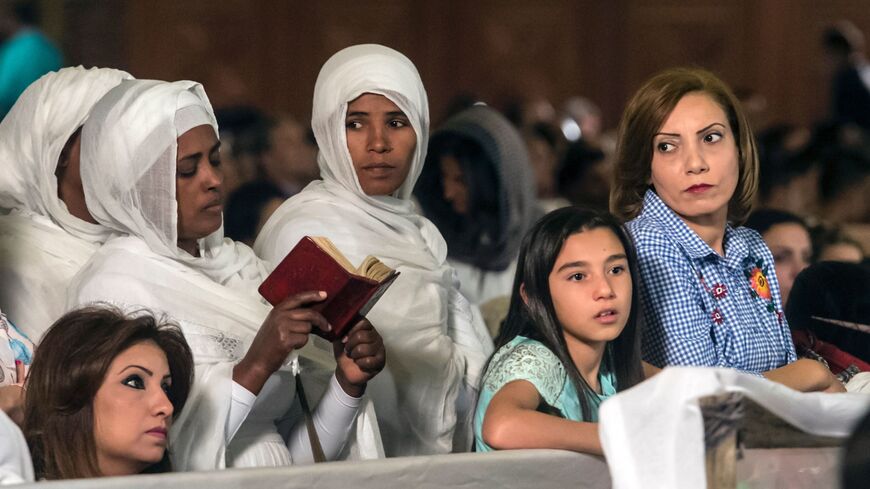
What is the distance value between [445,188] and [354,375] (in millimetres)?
2229

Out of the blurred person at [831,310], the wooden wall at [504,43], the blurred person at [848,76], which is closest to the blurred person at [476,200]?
the blurred person at [831,310]

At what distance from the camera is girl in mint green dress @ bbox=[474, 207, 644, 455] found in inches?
131

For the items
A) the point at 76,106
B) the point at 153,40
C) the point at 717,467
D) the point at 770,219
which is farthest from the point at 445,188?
the point at 153,40

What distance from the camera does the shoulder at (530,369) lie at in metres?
3.29

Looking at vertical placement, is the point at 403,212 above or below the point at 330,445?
above

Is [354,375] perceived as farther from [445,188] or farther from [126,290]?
[445,188]

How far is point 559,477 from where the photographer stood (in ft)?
9.74

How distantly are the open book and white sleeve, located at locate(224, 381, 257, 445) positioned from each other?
0.20m

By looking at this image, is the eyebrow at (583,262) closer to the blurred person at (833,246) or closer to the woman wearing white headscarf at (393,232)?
the woman wearing white headscarf at (393,232)

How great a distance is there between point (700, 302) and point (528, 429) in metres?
0.74

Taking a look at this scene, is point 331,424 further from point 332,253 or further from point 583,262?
point 583,262

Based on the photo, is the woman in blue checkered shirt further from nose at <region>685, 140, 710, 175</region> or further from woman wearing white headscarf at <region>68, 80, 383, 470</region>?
woman wearing white headscarf at <region>68, 80, 383, 470</region>

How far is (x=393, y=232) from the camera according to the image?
425 cm

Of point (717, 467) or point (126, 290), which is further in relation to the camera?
point (126, 290)
